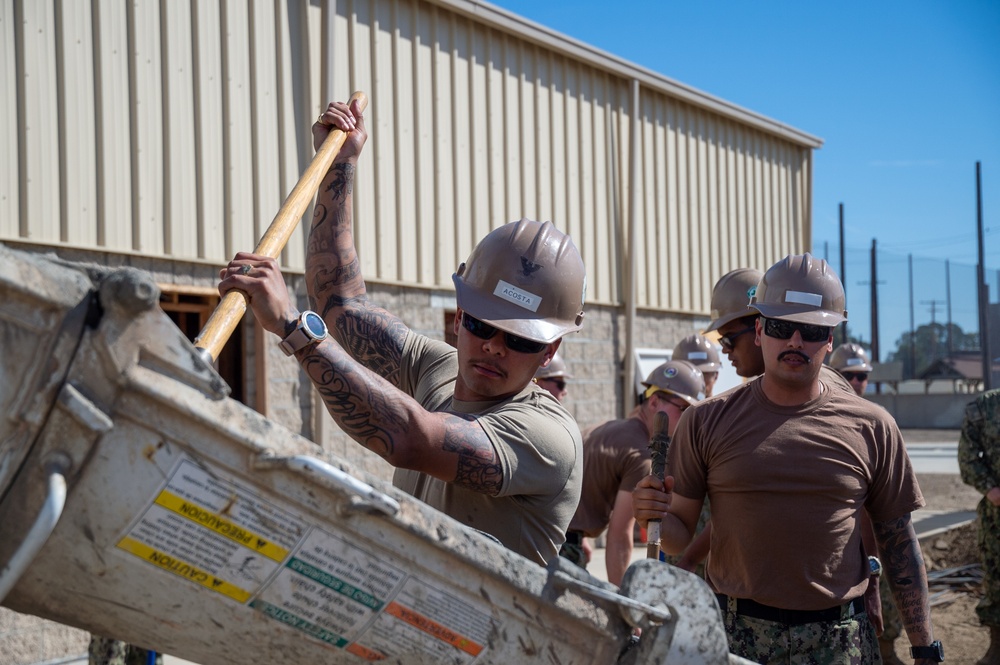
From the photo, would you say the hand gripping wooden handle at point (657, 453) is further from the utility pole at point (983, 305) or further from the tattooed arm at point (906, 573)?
the utility pole at point (983, 305)

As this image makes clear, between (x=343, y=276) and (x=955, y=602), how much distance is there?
809 centimetres

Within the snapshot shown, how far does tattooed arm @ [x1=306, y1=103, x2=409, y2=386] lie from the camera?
3.22 metres

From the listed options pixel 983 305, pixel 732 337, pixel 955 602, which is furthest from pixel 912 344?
pixel 732 337

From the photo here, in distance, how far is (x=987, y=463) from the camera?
723 cm

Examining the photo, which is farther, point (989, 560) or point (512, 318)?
point (989, 560)

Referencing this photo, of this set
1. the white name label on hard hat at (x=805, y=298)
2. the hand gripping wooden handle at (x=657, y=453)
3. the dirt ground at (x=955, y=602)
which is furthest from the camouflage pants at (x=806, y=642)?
the dirt ground at (x=955, y=602)

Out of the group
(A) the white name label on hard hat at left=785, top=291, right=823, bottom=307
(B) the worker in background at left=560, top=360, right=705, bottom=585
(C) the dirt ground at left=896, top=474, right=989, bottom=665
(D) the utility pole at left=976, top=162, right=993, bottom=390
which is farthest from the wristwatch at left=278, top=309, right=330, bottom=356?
(D) the utility pole at left=976, top=162, right=993, bottom=390

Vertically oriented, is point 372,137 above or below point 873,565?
above

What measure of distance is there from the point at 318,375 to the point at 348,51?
6978mm

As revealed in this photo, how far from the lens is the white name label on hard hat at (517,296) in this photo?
260 centimetres

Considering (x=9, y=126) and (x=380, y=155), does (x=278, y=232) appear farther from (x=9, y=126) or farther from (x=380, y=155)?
(x=380, y=155)

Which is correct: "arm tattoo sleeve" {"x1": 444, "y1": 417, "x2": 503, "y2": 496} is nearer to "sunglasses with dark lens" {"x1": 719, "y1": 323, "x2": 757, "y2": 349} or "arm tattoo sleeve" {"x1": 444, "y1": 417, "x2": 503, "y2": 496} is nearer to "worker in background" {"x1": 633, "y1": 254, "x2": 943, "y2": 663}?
"worker in background" {"x1": 633, "y1": 254, "x2": 943, "y2": 663}

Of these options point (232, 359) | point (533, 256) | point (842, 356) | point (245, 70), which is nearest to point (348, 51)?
point (245, 70)

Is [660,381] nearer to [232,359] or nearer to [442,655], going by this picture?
[232,359]
